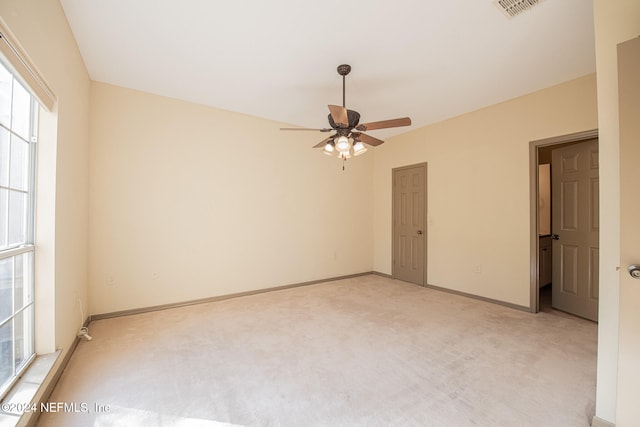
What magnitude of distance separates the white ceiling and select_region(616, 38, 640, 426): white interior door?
101 cm

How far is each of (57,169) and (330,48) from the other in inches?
94.2

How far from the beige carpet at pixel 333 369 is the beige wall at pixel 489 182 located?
0.63 metres

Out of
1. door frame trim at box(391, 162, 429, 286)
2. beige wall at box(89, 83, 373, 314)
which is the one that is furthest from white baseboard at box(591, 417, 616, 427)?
beige wall at box(89, 83, 373, 314)

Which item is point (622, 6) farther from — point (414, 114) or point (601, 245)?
point (414, 114)

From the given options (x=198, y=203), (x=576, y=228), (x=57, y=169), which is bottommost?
(x=576, y=228)

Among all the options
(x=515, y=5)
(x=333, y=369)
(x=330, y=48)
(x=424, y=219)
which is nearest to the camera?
(x=515, y=5)

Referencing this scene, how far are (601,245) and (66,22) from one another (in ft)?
13.5

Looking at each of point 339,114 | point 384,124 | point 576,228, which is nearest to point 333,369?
point 339,114

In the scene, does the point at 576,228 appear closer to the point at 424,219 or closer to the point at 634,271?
the point at 424,219

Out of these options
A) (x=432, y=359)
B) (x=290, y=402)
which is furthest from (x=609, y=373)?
(x=290, y=402)

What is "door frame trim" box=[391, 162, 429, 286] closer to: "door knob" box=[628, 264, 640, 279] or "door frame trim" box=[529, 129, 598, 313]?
"door frame trim" box=[529, 129, 598, 313]

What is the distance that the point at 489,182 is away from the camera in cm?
368

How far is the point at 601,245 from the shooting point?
1561 millimetres

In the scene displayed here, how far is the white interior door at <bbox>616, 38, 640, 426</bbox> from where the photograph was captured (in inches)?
50.6
